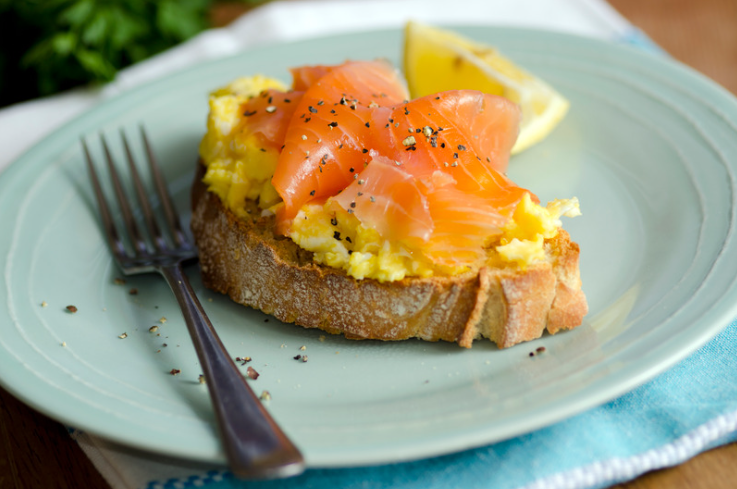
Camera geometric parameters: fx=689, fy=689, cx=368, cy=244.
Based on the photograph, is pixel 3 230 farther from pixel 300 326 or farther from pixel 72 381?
pixel 300 326

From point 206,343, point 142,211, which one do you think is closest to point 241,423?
point 206,343

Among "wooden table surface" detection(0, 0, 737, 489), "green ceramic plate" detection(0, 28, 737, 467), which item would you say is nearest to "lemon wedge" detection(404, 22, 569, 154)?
Answer: "green ceramic plate" detection(0, 28, 737, 467)

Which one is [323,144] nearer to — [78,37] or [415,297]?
[415,297]

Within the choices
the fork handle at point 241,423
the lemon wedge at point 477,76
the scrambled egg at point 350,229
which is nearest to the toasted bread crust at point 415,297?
the scrambled egg at point 350,229

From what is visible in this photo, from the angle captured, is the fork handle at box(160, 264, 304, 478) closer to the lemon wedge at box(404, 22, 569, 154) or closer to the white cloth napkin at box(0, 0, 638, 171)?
the lemon wedge at box(404, 22, 569, 154)

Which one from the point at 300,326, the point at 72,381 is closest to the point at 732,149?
the point at 300,326

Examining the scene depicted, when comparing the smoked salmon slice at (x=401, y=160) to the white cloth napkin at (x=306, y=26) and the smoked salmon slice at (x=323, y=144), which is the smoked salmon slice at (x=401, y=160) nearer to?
the smoked salmon slice at (x=323, y=144)
